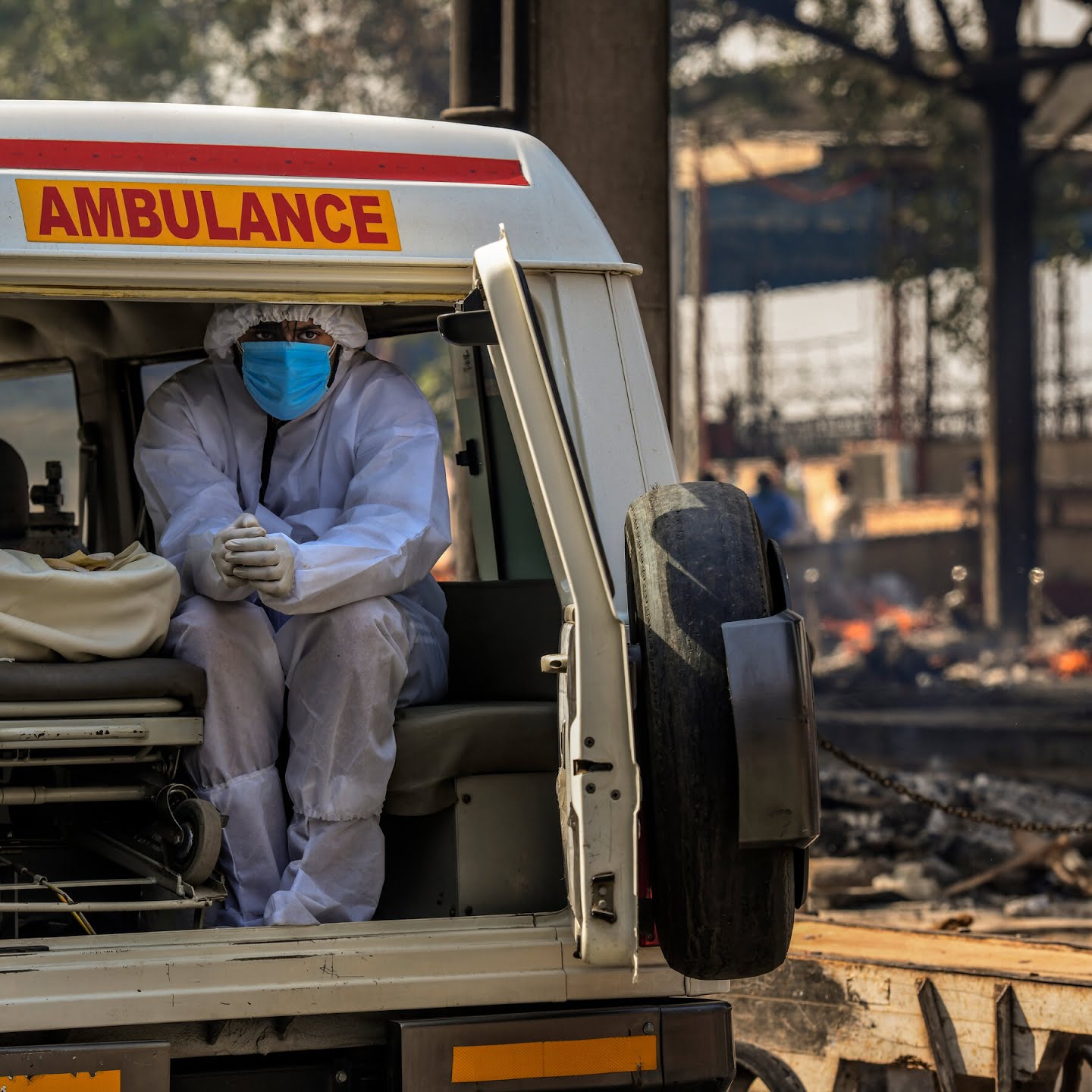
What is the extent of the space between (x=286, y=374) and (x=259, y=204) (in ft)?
2.03

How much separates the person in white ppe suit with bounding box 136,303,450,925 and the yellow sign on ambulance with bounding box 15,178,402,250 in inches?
22.1

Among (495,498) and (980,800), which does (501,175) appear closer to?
(495,498)

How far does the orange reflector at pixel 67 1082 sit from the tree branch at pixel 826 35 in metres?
13.0

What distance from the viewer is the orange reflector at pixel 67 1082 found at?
9.91ft

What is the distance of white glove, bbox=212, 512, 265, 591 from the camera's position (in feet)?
11.6

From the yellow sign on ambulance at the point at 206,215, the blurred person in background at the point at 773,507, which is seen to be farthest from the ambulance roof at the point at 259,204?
the blurred person in background at the point at 773,507

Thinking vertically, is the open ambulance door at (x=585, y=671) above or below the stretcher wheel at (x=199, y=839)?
above

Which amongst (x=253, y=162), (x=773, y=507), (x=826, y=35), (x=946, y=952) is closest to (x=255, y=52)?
(x=826, y=35)

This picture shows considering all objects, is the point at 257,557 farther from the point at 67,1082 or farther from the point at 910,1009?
the point at 910,1009

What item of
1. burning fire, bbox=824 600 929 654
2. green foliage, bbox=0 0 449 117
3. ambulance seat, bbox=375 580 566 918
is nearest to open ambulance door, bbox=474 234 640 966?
ambulance seat, bbox=375 580 566 918

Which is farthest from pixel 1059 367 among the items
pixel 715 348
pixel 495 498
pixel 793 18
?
pixel 495 498

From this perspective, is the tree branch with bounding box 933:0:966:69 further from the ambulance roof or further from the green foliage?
the ambulance roof

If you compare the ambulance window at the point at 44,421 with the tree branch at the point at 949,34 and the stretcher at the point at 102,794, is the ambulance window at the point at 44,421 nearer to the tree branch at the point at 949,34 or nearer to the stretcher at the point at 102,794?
the stretcher at the point at 102,794

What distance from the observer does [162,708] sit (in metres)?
3.52
